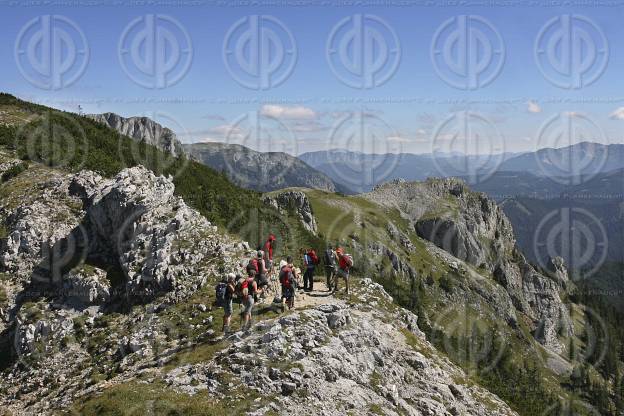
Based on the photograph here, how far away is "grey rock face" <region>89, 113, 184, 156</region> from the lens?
547 ft

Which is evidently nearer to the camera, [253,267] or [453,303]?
[253,267]

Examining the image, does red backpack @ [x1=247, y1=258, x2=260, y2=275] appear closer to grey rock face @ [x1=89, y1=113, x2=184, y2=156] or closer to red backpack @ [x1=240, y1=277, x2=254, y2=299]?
red backpack @ [x1=240, y1=277, x2=254, y2=299]

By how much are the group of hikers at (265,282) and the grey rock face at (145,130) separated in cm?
13930

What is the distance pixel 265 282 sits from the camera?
30.3 meters

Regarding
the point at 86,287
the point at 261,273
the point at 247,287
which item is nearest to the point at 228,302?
the point at 247,287

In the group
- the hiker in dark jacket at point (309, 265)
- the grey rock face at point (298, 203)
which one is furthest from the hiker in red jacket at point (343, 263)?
the grey rock face at point (298, 203)

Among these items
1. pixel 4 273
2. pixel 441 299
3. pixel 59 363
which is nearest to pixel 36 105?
pixel 4 273

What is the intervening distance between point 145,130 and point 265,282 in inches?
6512

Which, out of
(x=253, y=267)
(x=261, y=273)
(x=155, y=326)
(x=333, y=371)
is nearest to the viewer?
(x=333, y=371)

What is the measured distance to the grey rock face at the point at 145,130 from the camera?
547ft

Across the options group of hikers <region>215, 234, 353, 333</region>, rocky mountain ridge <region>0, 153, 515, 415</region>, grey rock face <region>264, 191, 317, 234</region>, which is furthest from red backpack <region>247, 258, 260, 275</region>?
grey rock face <region>264, 191, 317, 234</region>

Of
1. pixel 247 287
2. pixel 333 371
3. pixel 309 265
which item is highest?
pixel 309 265

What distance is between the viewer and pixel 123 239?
39.0 m

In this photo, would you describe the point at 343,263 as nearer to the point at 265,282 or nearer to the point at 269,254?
the point at 269,254
